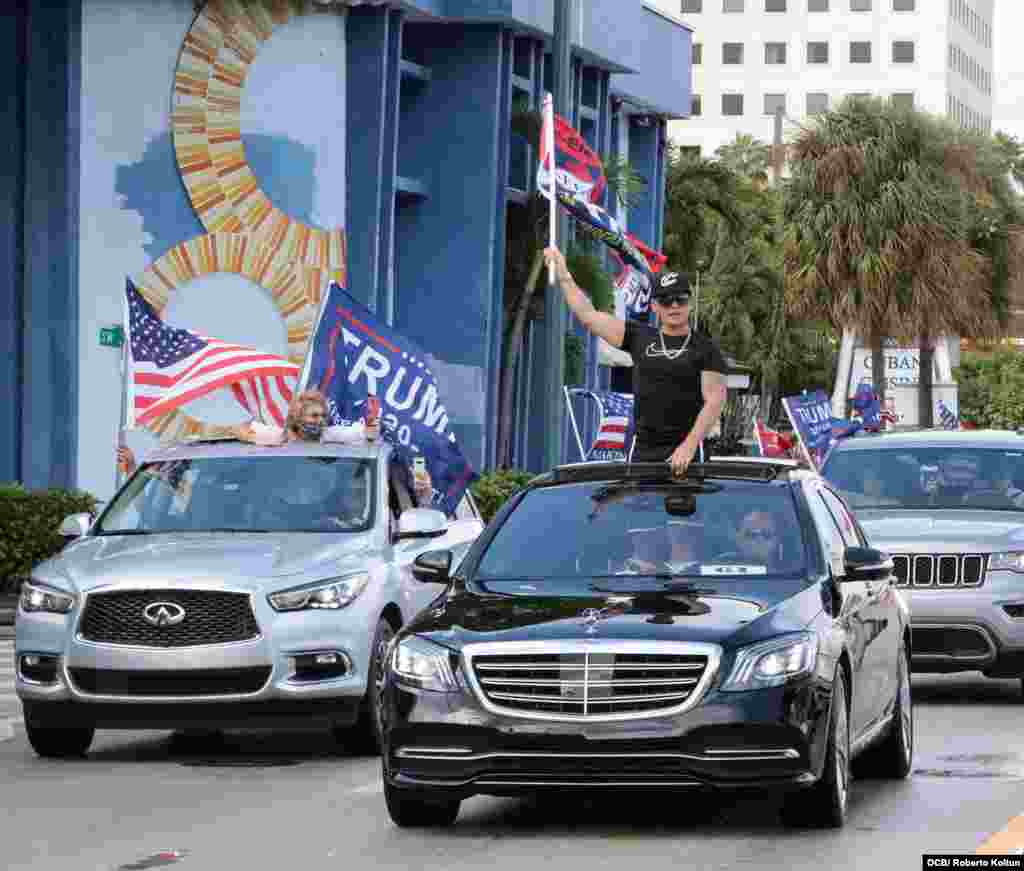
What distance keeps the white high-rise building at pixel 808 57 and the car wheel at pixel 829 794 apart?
13819 centimetres

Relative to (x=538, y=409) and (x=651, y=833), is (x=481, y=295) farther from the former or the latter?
(x=651, y=833)

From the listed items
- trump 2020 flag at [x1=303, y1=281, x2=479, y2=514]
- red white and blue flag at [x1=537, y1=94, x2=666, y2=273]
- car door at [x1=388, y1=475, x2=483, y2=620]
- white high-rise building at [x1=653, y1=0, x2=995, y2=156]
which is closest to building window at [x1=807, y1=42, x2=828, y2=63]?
white high-rise building at [x1=653, y1=0, x2=995, y2=156]

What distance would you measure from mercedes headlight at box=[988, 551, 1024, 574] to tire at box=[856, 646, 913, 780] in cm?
371

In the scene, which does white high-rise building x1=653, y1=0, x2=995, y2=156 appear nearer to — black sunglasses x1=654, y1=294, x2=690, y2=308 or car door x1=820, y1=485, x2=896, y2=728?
black sunglasses x1=654, y1=294, x2=690, y2=308

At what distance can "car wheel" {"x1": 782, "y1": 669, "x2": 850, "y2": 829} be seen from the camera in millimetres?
10500

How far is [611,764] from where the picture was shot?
33.5 ft

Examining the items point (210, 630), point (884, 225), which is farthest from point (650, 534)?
point (884, 225)

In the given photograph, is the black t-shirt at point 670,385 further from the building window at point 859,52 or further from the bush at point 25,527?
the building window at point 859,52

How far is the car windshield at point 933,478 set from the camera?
17766mm

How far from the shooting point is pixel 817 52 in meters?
150

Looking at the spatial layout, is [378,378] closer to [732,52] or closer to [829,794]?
[829,794]

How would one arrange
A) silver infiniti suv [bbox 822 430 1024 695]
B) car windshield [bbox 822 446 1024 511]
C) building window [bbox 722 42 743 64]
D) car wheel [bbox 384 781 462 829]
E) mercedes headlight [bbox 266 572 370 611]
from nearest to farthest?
car wheel [bbox 384 781 462 829], mercedes headlight [bbox 266 572 370 611], silver infiniti suv [bbox 822 430 1024 695], car windshield [bbox 822 446 1024 511], building window [bbox 722 42 743 64]

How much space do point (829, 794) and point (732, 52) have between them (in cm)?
14372

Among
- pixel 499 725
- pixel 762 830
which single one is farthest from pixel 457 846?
pixel 762 830
